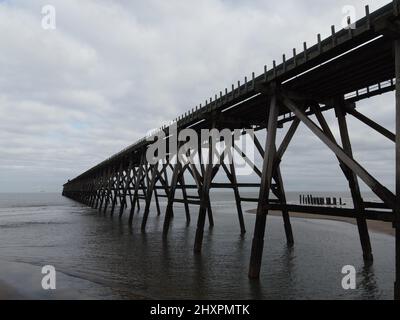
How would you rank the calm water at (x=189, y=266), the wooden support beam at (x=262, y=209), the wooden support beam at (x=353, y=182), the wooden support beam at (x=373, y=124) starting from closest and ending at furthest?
the calm water at (x=189, y=266) < the wooden support beam at (x=373, y=124) < the wooden support beam at (x=262, y=209) < the wooden support beam at (x=353, y=182)

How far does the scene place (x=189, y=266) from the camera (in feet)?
29.9

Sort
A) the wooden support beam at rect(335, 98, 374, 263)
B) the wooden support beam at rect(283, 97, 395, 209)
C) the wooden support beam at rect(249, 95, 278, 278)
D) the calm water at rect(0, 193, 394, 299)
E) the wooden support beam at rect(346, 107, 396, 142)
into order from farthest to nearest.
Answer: the wooden support beam at rect(335, 98, 374, 263) → the wooden support beam at rect(249, 95, 278, 278) → the wooden support beam at rect(346, 107, 396, 142) → the calm water at rect(0, 193, 394, 299) → the wooden support beam at rect(283, 97, 395, 209)

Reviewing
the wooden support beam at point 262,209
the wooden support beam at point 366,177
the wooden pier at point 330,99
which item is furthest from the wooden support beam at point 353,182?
the wooden support beam at point 262,209

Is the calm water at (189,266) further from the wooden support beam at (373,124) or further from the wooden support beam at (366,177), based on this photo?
the wooden support beam at (373,124)

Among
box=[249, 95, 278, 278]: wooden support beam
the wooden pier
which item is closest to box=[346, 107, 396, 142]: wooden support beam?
the wooden pier

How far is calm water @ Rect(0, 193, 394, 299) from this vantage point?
271 inches

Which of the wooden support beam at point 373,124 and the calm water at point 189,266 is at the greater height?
the wooden support beam at point 373,124

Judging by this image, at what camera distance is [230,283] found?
7.43 m

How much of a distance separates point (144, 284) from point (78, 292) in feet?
4.59

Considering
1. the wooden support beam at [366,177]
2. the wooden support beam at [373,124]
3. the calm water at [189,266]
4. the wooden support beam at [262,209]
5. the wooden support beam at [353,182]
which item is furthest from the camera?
the wooden support beam at [353,182]

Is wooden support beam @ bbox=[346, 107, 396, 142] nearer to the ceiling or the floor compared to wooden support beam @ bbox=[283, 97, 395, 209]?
nearer to the ceiling

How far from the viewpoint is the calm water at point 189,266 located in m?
6.89

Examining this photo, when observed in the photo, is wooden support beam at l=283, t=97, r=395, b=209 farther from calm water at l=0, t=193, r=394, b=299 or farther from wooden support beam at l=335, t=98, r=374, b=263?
calm water at l=0, t=193, r=394, b=299

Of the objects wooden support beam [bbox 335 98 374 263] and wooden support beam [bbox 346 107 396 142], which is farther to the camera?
wooden support beam [bbox 335 98 374 263]
